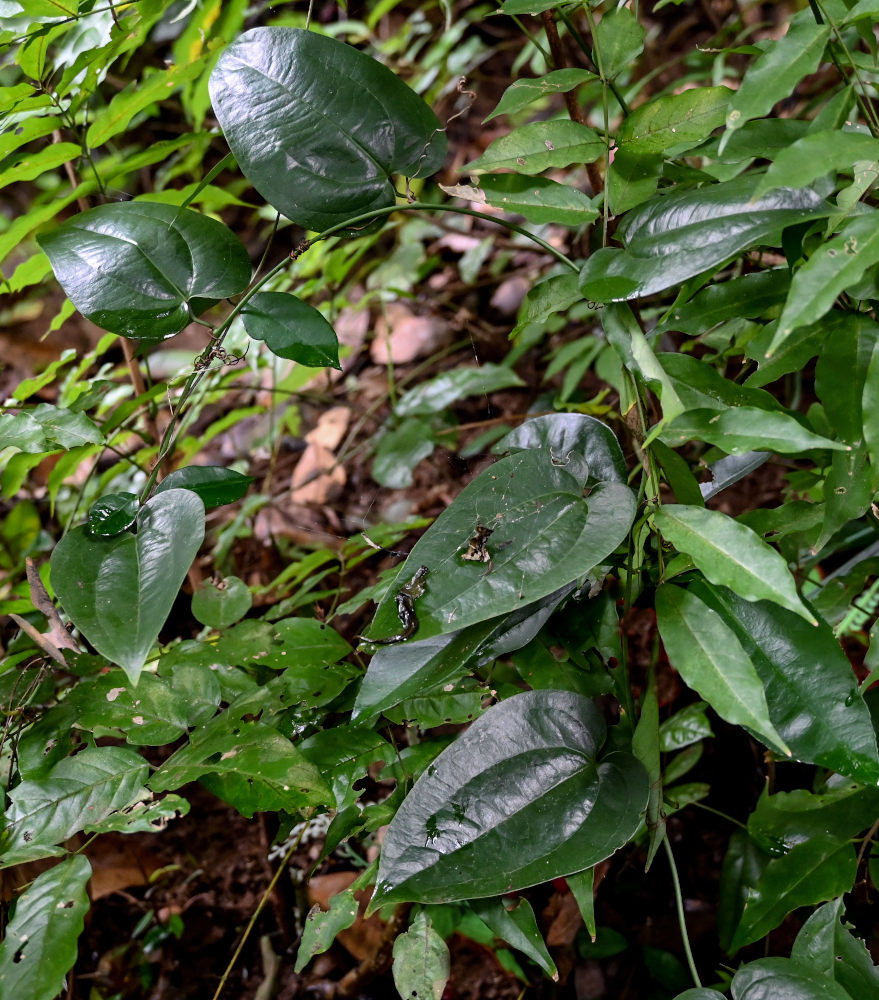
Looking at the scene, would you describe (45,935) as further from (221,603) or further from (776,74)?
(776,74)

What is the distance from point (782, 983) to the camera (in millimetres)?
606

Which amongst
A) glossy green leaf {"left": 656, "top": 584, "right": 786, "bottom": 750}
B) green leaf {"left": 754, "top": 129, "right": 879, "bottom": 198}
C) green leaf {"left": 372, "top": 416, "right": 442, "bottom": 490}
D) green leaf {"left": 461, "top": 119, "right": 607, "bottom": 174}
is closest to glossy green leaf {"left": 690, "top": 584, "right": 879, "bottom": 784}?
glossy green leaf {"left": 656, "top": 584, "right": 786, "bottom": 750}

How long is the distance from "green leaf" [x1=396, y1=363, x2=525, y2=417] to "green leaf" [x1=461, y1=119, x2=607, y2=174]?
2.95ft

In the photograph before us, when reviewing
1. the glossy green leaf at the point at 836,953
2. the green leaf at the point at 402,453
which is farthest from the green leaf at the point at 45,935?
the green leaf at the point at 402,453

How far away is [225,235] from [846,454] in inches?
23.3

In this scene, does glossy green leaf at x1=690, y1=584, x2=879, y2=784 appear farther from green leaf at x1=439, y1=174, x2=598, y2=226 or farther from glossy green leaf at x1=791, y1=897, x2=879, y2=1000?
green leaf at x1=439, y1=174, x2=598, y2=226

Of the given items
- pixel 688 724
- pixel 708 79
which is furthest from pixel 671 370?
pixel 708 79

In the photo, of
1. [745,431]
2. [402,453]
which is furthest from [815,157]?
→ [402,453]

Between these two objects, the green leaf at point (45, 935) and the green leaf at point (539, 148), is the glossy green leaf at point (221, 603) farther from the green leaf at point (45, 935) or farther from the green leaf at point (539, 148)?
the green leaf at point (539, 148)

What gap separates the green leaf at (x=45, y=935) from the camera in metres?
0.60

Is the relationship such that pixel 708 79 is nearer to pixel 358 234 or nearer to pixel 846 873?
pixel 358 234

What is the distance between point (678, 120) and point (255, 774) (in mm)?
627

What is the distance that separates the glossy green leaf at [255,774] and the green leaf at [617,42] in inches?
25.5

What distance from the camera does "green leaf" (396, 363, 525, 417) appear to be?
5.32 ft
